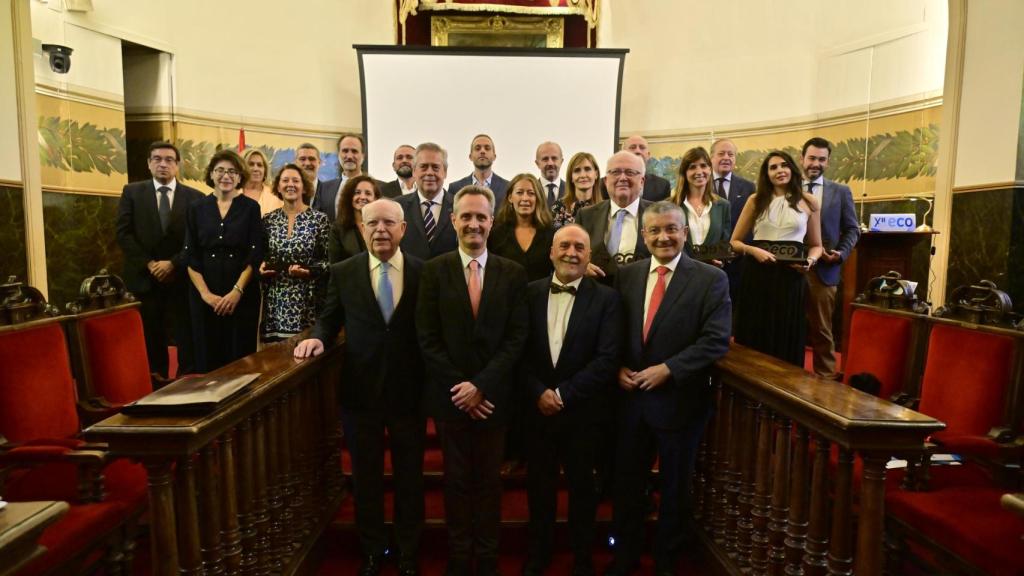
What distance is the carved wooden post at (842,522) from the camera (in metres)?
1.67

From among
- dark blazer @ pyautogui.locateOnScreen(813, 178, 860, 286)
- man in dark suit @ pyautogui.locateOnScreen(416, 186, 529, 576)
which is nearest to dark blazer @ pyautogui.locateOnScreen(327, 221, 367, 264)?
man in dark suit @ pyautogui.locateOnScreen(416, 186, 529, 576)

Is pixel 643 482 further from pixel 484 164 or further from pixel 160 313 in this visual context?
pixel 160 313

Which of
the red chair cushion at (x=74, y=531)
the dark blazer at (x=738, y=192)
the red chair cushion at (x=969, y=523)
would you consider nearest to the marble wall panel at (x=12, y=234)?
the red chair cushion at (x=74, y=531)

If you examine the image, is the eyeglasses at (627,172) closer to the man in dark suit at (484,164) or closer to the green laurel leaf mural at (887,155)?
the man in dark suit at (484,164)

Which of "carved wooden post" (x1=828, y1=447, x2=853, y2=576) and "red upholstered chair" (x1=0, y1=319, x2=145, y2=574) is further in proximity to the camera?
"red upholstered chair" (x1=0, y1=319, x2=145, y2=574)

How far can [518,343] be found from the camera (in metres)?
2.32

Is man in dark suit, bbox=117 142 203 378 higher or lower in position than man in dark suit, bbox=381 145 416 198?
lower

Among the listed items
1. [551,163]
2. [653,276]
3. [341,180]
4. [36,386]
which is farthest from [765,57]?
[36,386]

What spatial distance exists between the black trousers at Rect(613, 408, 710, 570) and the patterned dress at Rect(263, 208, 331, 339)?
5.73 feet

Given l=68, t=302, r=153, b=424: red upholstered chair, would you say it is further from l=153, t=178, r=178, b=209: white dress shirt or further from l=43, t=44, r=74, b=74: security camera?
l=43, t=44, r=74, b=74: security camera

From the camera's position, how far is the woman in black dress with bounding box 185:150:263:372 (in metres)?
3.45

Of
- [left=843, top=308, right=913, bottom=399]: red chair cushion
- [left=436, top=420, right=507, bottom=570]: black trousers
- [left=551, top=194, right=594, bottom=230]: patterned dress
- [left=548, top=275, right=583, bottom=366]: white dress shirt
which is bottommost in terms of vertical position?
[left=436, top=420, right=507, bottom=570]: black trousers

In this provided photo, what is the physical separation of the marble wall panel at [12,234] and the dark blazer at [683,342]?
4.43m

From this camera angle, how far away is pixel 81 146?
5.45 metres
